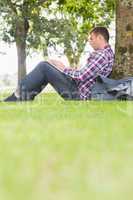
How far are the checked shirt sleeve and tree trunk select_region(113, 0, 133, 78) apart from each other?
1995 millimetres

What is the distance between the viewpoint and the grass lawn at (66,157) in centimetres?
248

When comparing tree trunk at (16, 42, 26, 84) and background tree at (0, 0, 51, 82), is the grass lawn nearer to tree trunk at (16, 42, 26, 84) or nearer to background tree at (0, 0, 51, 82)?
background tree at (0, 0, 51, 82)

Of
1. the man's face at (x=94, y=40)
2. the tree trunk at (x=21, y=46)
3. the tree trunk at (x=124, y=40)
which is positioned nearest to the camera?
the man's face at (x=94, y=40)

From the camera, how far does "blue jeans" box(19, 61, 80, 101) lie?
9.83 meters

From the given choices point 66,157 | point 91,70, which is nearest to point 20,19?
point 91,70

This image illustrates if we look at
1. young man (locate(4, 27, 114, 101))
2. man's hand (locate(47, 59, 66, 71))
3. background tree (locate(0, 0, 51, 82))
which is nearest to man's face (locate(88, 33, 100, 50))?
young man (locate(4, 27, 114, 101))

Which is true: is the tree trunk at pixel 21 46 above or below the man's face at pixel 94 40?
below

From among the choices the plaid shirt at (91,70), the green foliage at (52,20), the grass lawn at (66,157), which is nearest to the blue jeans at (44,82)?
the plaid shirt at (91,70)

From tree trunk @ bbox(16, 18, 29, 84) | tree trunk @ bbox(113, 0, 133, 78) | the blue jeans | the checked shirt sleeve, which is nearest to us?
the blue jeans

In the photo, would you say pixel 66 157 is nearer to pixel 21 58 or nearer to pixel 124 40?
pixel 124 40

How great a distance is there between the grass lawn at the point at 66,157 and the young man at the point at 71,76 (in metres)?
2.88

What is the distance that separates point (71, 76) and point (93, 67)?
452mm

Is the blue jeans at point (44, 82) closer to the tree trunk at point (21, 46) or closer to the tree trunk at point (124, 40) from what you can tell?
the tree trunk at point (124, 40)

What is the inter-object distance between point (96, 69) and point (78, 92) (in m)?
0.51
